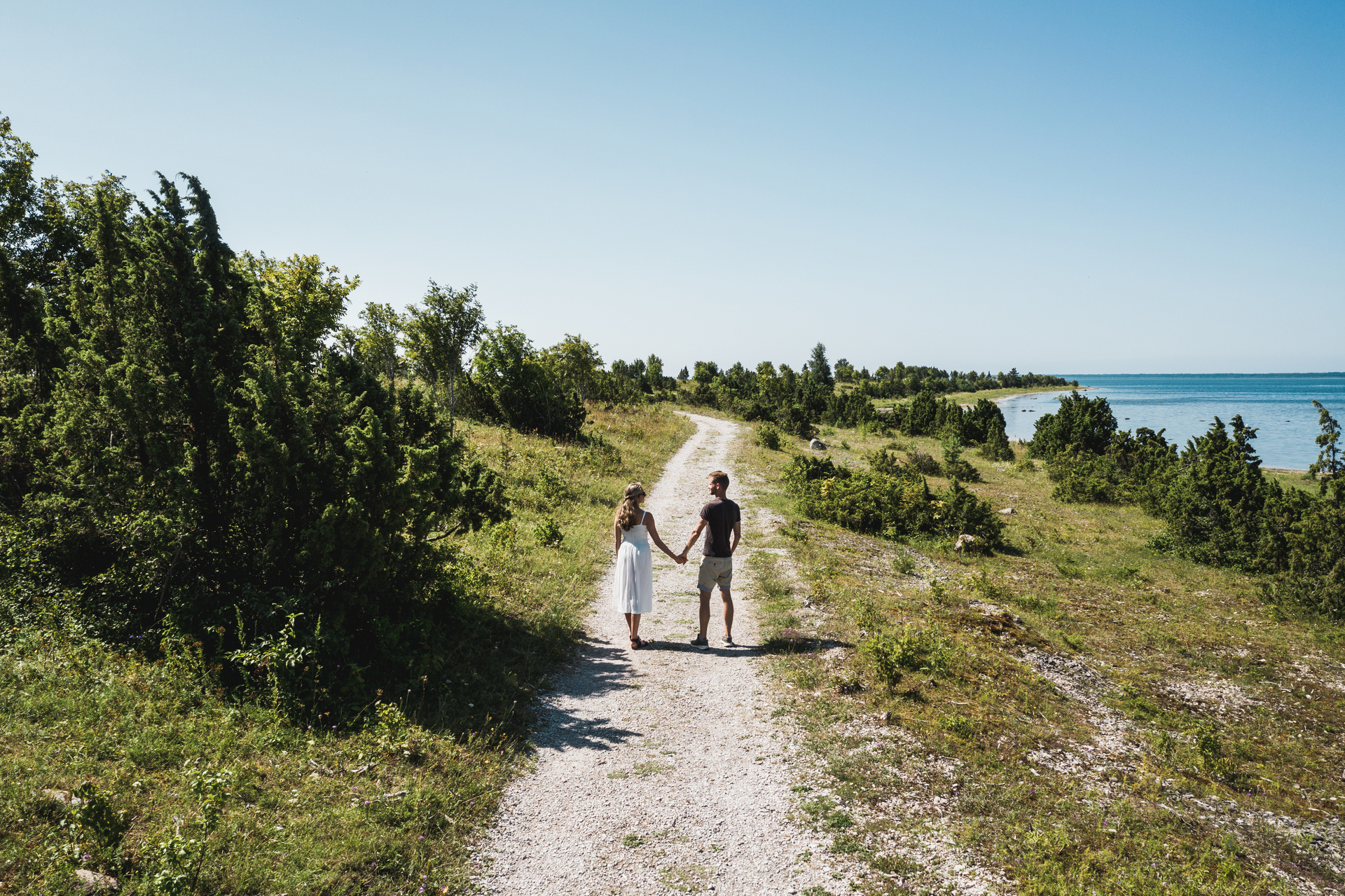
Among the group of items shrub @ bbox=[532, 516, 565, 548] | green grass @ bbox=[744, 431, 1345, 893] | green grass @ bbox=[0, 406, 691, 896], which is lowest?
green grass @ bbox=[744, 431, 1345, 893]

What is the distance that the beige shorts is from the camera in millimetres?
8375

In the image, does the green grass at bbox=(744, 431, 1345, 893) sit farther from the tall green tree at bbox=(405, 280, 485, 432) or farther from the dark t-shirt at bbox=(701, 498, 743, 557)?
the tall green tree at bbox=(405, 280, 485, 432)

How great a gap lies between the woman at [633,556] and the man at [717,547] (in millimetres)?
457

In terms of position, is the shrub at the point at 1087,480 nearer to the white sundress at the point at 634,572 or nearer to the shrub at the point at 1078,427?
the shrub at the point at 1078,427

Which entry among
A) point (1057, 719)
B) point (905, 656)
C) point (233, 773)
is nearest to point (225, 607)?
point (233, 773)

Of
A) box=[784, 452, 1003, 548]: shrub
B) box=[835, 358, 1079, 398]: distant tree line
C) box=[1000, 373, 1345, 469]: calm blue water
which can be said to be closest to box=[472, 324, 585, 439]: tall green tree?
box=[784, 452, 1003, 548]: shrub

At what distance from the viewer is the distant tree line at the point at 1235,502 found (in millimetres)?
14164

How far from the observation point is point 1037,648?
31.2 feet

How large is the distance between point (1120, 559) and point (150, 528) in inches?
877

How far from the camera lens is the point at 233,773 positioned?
464cm

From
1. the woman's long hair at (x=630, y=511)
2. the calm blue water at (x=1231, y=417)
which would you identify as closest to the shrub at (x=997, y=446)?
the calm blue water at (x=1231, y=417)

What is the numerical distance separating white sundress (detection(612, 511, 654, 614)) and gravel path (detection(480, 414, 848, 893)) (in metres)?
0.72

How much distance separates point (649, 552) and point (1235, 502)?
20.3m

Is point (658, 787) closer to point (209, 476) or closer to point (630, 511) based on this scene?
point (630, 511)
